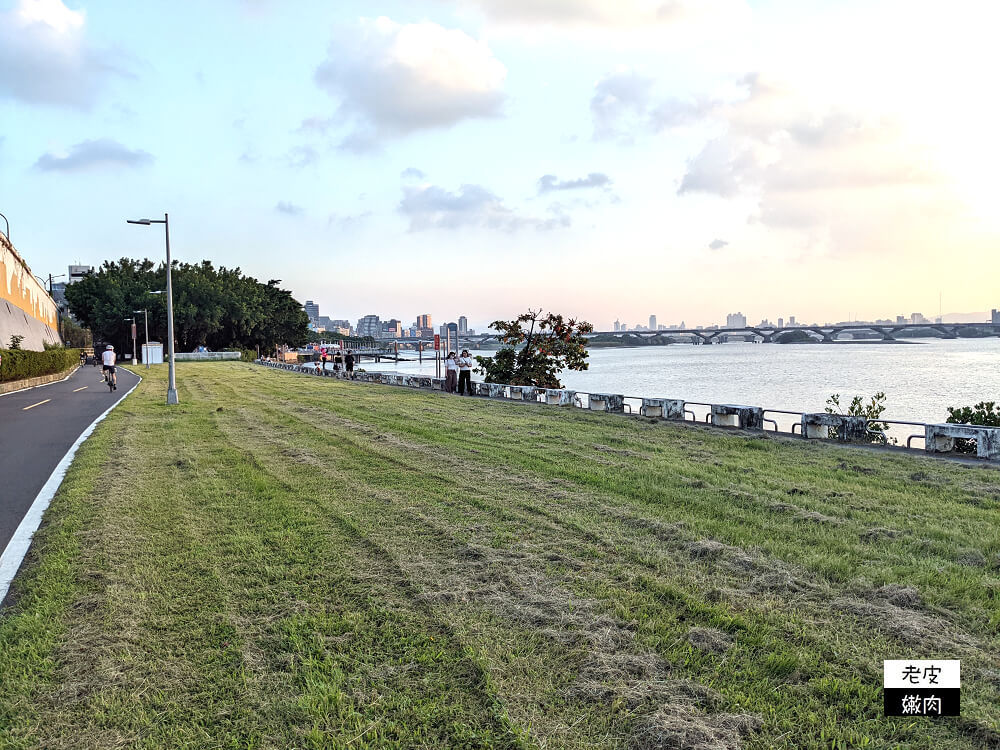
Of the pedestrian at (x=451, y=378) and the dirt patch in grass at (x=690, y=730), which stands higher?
the pedestrian at (x=451, y=378)

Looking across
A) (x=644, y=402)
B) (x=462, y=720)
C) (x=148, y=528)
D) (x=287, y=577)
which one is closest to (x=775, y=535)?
(x=462, y=720)

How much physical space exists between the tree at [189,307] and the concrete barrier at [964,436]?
252 feet

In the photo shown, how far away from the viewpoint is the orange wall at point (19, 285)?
152ft

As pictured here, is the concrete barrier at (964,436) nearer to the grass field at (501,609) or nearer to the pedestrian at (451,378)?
the grass field at (501,609)

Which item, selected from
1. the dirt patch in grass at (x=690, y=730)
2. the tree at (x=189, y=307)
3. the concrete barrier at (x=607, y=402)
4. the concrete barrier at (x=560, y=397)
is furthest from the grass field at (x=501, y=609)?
the tree at (x=189, y=307)

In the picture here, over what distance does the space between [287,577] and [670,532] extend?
Result: 3.82 meters

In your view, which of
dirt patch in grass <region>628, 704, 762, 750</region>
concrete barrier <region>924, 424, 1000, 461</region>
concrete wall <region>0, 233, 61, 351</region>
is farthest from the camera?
concrete wall <region>0, 233, 61, 351</region>

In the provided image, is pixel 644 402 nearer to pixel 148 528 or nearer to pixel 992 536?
pixel 992 536

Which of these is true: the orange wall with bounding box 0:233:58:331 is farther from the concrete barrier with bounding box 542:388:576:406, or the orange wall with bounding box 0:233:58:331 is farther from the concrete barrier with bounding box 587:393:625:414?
the concrete barrier with bounding box 587:393:625:414

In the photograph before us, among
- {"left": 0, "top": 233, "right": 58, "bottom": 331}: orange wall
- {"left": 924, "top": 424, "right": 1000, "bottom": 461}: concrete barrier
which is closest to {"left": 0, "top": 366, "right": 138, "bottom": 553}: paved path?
{"left": 924, "top": 424, "right": 1000, "bottom": 461}: concrete barrier

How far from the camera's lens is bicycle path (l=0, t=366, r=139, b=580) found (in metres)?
8.77

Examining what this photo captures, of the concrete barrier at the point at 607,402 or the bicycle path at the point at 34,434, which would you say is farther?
the concrete barrier at the point at 607,402

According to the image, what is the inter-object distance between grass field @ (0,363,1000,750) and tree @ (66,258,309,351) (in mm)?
75831

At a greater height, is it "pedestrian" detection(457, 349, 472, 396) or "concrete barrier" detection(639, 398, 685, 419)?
"pedestrian" detection(457, 349, 472, 396)
